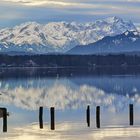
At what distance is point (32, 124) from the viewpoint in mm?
39031

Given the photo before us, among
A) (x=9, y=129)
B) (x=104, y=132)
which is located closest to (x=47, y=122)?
(x=9, y=129)

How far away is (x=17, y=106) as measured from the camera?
196 feet

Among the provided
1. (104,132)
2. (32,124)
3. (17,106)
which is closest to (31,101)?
(17,106)

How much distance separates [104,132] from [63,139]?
4.42 m

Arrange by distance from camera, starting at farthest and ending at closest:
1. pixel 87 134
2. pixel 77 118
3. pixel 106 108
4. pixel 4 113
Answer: pixel 106 108
pixel 77 118
pixel 4 113
pixel 87 134

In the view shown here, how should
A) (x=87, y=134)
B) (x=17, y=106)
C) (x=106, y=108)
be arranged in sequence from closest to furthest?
(x=87, y=134)
(x=106, y=108)
(x=17, y=106)

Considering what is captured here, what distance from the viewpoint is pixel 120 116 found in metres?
45.4

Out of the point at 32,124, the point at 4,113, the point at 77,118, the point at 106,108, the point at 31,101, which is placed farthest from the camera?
the point at 31,101

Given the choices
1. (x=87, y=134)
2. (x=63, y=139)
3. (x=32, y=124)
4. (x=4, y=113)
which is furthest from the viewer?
(x=32, y=124)

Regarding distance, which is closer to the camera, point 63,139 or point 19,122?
point 63,139

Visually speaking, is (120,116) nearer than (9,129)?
No

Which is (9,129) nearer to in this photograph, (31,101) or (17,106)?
(17,106)

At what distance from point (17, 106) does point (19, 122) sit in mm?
19273

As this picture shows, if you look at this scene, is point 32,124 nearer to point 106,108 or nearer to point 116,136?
point 116,136
